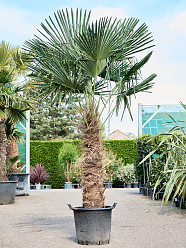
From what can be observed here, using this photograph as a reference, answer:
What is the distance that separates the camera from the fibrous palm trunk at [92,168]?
3.40 meters

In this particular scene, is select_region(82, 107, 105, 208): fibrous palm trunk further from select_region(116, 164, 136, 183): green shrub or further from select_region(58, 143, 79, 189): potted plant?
select_region(58, 143, 79, 189): potted plant

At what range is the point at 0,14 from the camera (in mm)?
7785

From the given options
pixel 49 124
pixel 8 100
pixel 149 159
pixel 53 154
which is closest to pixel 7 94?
pixel 8 100

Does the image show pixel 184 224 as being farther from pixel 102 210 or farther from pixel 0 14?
pixel 0 14

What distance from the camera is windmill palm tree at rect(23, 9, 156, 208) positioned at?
3.44 meters

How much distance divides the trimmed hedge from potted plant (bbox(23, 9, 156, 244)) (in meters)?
10.4

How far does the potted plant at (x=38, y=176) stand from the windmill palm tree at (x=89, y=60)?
988 cm

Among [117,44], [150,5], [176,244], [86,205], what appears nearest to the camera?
[176,244]

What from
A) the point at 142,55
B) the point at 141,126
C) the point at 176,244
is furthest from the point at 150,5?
the point at 141,126

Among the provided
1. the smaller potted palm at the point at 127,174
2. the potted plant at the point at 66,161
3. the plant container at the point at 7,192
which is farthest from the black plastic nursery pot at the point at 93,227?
the potted plant at the point at 66,161

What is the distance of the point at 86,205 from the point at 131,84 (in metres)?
1.97

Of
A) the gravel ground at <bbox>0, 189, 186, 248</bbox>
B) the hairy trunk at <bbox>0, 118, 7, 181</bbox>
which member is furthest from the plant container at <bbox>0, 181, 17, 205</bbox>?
the gravel ground at <bbox>0, 189, 186, 248</bbox>

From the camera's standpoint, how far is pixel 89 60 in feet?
12.2

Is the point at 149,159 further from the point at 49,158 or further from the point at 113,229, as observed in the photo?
the point at 49,158
